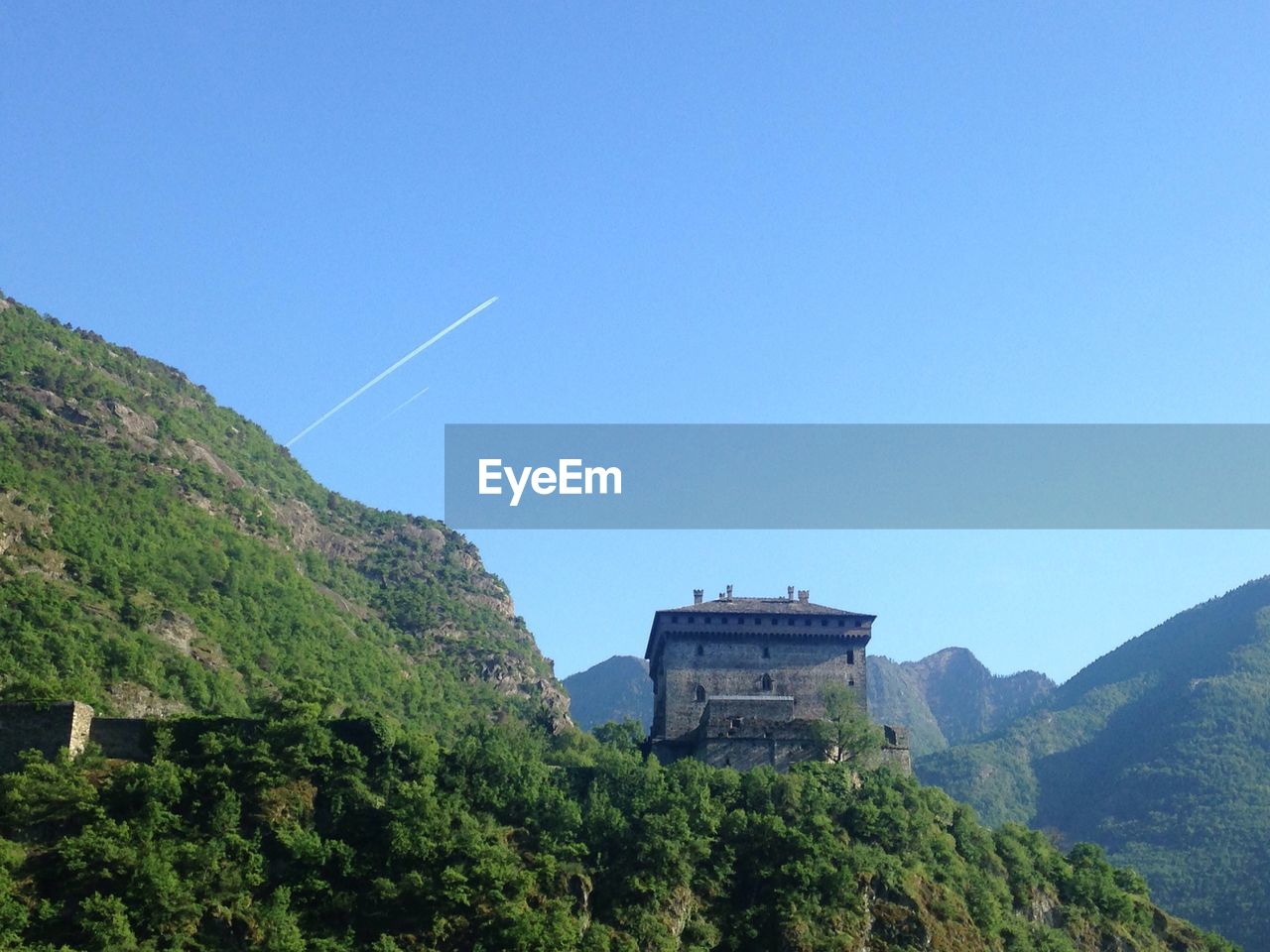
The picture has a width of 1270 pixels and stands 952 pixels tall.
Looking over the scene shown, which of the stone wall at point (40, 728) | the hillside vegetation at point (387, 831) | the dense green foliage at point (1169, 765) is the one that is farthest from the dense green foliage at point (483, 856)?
the dense green foliage at point (1169, 765)

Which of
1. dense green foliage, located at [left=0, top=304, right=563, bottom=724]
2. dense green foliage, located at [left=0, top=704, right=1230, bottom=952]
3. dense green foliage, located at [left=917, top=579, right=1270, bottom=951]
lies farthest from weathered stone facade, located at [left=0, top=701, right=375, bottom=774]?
dense green foliage, located at [left=917, top=579, right=1270, bottom=951]

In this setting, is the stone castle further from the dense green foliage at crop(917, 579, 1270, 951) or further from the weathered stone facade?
the dense green foliage at crop(917, 579, 1270, 951)

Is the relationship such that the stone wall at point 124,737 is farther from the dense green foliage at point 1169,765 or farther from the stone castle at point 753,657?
the dense green foliage at point 1169,765

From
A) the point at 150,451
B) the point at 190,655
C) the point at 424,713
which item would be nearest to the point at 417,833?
the point at 190,655

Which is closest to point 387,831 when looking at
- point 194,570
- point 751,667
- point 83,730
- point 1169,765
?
point 83,730

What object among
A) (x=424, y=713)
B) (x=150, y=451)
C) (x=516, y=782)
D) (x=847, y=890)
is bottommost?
(x=847, y=890)

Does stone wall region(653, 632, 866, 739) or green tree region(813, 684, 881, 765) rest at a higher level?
stone wall region(653, 632, 866, 739)

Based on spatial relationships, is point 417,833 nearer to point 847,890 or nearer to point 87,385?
point 847,890
